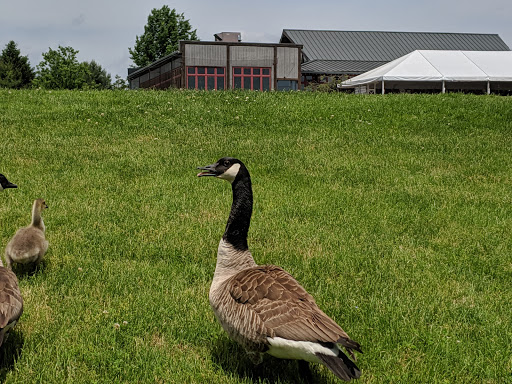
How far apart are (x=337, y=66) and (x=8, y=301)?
54.9m

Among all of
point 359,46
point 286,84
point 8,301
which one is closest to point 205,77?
point 286,84

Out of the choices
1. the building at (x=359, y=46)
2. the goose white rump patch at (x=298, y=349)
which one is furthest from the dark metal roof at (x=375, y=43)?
the goose white rump patch at (x=298, y=349)

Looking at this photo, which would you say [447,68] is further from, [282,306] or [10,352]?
[10,352]

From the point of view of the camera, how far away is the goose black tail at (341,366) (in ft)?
11.6

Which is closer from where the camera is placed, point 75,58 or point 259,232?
point 259,232

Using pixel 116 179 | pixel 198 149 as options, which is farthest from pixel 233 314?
pixel 198 149

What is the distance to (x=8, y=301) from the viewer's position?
429 cm

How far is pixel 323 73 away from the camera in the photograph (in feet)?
176

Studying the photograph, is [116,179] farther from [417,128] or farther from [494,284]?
[417,128]

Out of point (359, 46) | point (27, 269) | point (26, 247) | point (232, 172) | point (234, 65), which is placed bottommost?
point (27, 269)

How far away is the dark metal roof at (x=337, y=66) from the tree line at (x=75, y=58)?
1089 inches

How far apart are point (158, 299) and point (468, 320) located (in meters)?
3.50

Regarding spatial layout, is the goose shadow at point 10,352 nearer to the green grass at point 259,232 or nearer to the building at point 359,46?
the green grass at point 259,232

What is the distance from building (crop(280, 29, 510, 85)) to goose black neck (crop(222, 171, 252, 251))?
49470mm
